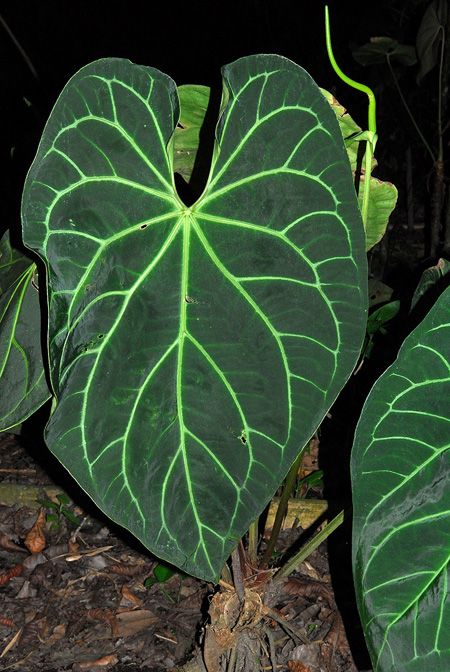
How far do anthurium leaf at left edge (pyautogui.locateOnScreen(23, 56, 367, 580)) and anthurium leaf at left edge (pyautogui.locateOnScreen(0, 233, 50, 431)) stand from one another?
0.93 ft

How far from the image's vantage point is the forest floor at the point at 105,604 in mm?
1509

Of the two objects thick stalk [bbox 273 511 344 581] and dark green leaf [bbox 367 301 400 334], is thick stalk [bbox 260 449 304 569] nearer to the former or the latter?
thick stalk [bbox 273 511 344 581]

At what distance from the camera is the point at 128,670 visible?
1.50m

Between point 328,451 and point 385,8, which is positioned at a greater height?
point 385,8

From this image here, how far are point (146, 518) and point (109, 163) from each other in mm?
432

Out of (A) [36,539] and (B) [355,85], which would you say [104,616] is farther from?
(B) [355,85]

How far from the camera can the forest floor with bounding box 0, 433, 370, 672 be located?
59.4 inches

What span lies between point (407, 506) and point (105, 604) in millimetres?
967

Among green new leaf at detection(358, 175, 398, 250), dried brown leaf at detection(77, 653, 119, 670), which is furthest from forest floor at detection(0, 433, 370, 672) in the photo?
green new leaf at detection(358, 175, 398, 250)

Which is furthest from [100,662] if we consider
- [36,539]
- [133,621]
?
[36,539]

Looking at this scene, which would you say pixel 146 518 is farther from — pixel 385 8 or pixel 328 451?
pixel 385 8

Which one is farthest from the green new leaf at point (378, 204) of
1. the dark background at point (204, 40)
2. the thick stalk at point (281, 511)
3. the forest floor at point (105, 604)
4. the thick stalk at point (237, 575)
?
the dark background at point (204, 40)

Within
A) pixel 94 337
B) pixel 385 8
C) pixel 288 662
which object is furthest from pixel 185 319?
pixel 385 8

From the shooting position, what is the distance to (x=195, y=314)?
0.96 m
